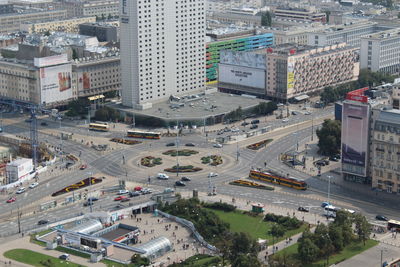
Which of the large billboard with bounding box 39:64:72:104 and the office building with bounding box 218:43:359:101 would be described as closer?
the large billboard with bounding box 39:64:72:104

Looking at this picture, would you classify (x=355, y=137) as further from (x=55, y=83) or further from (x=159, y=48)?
(x=55, y=83)

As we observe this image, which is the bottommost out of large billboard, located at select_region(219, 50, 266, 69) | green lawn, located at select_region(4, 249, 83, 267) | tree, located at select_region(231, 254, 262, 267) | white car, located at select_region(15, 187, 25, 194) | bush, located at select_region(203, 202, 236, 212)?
green lawn, located at select_region(4, 249, 83, 267)

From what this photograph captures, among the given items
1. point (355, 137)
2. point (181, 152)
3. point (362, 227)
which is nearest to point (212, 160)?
point (181, 152)

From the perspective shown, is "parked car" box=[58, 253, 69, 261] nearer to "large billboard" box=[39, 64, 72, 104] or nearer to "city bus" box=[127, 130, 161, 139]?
"city bus" box=[127, 130, 161, 139]

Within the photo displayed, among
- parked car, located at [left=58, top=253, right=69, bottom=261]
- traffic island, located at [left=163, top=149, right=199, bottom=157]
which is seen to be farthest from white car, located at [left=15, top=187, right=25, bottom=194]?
traffic island, located at [left=163, top=149, right=199, bottom=157]

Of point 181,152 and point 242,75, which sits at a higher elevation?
point 242,75

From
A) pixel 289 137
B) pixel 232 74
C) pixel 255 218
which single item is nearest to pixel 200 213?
pixel 255 218
